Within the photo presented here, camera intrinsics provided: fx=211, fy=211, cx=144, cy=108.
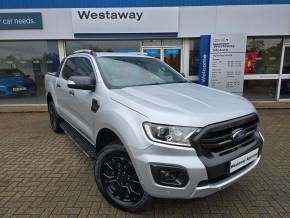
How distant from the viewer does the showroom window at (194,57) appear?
808cm

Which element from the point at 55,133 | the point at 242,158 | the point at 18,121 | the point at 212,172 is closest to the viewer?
the point at 212,172

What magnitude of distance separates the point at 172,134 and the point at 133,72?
1.59 m

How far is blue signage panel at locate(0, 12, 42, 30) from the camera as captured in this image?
751 cm

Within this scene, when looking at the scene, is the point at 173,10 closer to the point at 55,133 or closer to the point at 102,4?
the point at 102,4

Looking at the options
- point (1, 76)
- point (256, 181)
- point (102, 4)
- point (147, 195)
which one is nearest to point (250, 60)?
point (102, 4)

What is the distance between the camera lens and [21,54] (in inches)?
331

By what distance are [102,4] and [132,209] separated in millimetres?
7269

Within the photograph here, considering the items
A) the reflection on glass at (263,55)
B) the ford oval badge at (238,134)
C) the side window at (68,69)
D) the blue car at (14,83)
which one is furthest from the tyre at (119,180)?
the reflection on glass at (263,55)

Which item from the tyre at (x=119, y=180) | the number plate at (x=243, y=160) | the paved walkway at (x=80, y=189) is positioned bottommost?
the paved walkway at (x=80, y=189)

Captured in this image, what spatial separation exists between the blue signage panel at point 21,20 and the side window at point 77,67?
173 inches

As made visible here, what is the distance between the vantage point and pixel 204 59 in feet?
25.1

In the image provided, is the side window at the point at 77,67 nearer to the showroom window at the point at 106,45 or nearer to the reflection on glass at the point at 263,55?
the showroom window at the point at 106,45

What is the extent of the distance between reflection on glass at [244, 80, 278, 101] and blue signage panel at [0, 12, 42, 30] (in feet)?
27.2

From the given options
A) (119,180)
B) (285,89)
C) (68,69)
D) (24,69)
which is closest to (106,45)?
(24,69)
